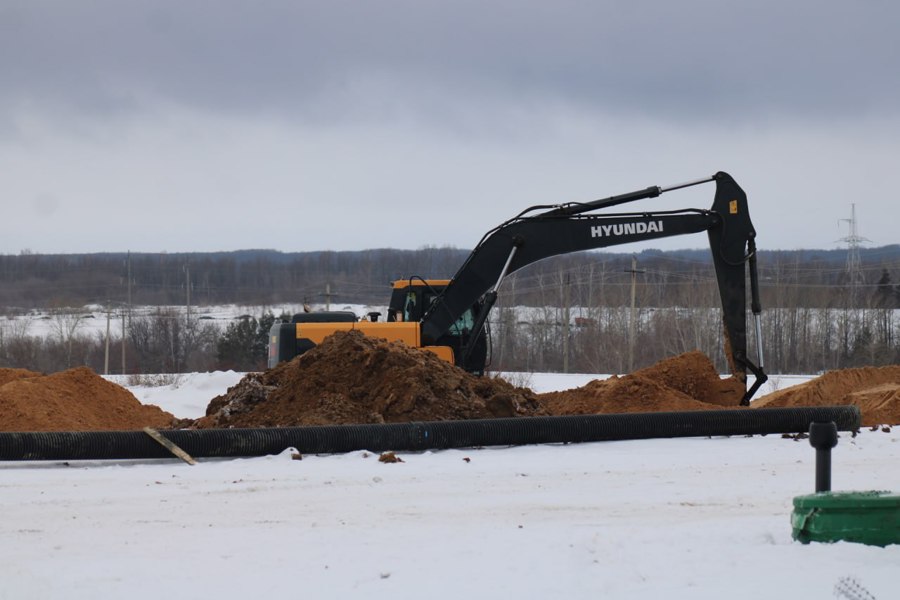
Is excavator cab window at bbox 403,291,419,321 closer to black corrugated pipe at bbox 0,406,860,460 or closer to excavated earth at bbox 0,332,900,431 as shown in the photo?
excavated earth at bbox 0,332,900,431

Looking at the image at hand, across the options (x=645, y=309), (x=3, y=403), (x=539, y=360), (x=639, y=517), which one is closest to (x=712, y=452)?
(x=639, y=517)

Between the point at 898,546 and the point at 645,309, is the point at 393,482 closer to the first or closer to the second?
the point at 898,546

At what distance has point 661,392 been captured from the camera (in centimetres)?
1600

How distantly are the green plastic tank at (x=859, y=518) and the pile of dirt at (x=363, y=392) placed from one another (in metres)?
6.81

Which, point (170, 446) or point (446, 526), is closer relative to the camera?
point (446, 526)

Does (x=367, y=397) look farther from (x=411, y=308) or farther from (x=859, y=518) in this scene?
(x=859, y=518)

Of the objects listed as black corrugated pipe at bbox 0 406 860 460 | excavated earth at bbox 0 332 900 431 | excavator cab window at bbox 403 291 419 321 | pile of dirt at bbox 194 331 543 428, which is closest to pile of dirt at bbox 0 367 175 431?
excavated earth at bbox 0 332 900 431

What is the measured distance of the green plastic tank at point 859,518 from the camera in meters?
6.41

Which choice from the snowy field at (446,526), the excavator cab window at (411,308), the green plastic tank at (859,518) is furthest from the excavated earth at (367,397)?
the green plastic tank at (859,518)

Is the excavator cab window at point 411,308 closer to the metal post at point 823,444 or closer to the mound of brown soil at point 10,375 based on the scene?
the mound of brown soil at point 10,375

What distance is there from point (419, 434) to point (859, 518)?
19.7 feet

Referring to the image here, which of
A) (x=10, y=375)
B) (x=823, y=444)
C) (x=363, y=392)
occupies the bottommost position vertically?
(x=10, y=375)

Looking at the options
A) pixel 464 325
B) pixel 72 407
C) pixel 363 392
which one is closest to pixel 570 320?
pixel 464 325

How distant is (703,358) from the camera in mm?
17578
